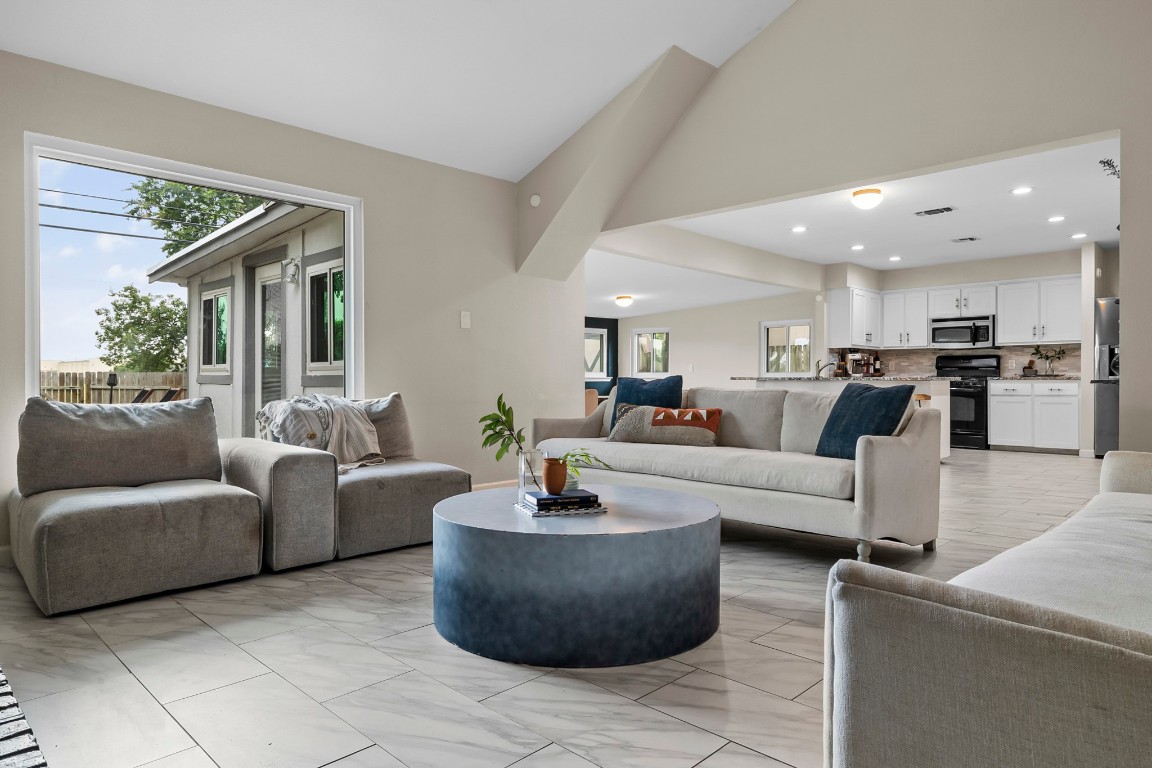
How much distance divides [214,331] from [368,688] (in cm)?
298

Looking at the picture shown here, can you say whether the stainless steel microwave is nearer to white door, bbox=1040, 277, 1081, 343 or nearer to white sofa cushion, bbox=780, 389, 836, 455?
white door, bbox=1040, 277, 1081, 343

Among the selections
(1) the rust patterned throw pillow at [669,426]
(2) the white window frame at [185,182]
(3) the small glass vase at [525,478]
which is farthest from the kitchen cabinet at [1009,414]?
(3) the small glass vase at [525,478]

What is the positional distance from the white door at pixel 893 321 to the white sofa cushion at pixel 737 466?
6.74 m

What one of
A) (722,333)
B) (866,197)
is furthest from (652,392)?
(722,333)

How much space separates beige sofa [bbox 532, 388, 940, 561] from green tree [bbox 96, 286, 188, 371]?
2.29 m

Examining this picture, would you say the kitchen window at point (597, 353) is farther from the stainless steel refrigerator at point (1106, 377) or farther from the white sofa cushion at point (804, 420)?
the white sofa cushion at point (804, 420)

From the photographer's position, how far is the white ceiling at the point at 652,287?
8.68 m

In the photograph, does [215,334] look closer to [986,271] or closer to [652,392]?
[652,392]

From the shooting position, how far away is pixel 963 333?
30.3ft

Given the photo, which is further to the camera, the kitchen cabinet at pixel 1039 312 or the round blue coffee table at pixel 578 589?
the kitchen cabinet at pixel 1039 312

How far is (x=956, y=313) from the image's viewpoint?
9.32 meters

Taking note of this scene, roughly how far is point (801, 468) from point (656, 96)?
2.74m

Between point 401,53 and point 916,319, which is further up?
point 401,53

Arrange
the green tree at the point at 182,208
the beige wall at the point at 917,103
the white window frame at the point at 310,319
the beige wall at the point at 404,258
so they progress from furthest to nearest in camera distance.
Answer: the white window frame at the point at 310,319 < the green tree at the point at 182,208 < the beige wall at the point at 404,258 < the beige wall at the point at 917,103
